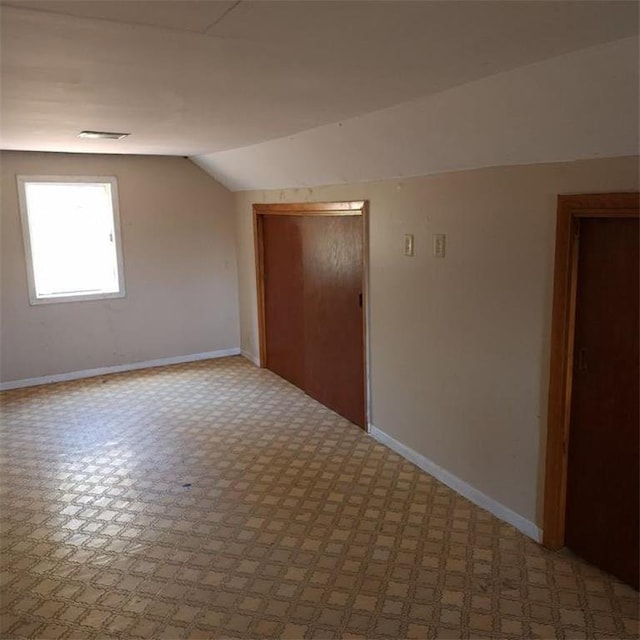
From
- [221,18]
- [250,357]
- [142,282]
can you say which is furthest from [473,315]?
[142,282]

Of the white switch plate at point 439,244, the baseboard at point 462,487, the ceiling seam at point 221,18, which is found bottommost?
the baseboard at point 462,487

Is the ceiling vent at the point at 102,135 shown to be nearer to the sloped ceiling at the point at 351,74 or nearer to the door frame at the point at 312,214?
the sloped ceiling at the point at 351,74

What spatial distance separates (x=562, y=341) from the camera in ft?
7.79

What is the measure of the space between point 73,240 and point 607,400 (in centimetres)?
463

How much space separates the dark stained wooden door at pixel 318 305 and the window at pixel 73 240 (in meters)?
1.44

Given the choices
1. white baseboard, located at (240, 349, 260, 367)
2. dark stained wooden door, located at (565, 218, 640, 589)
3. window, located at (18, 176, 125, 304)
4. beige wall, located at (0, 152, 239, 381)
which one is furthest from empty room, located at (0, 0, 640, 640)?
white baseboard, located at (240, 349, 260, 367)

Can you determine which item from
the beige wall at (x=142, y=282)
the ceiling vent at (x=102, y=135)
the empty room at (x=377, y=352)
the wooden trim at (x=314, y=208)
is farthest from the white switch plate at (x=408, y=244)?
the beige wall at (x=142, y=282)

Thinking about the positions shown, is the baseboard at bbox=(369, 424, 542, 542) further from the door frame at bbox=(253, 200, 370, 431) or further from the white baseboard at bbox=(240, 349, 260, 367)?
the white baseboard at bbox=(240, 349, 260, 367)

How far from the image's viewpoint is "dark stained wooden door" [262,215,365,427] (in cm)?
393

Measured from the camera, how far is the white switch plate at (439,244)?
118 inches

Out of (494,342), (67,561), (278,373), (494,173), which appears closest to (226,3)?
(494,173)

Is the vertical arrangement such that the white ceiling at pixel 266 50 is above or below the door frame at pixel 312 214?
above

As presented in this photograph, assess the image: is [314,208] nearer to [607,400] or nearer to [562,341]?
[562,341]

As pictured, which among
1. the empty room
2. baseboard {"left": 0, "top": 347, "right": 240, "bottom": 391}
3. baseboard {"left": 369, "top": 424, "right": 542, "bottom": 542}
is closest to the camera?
the empty room
